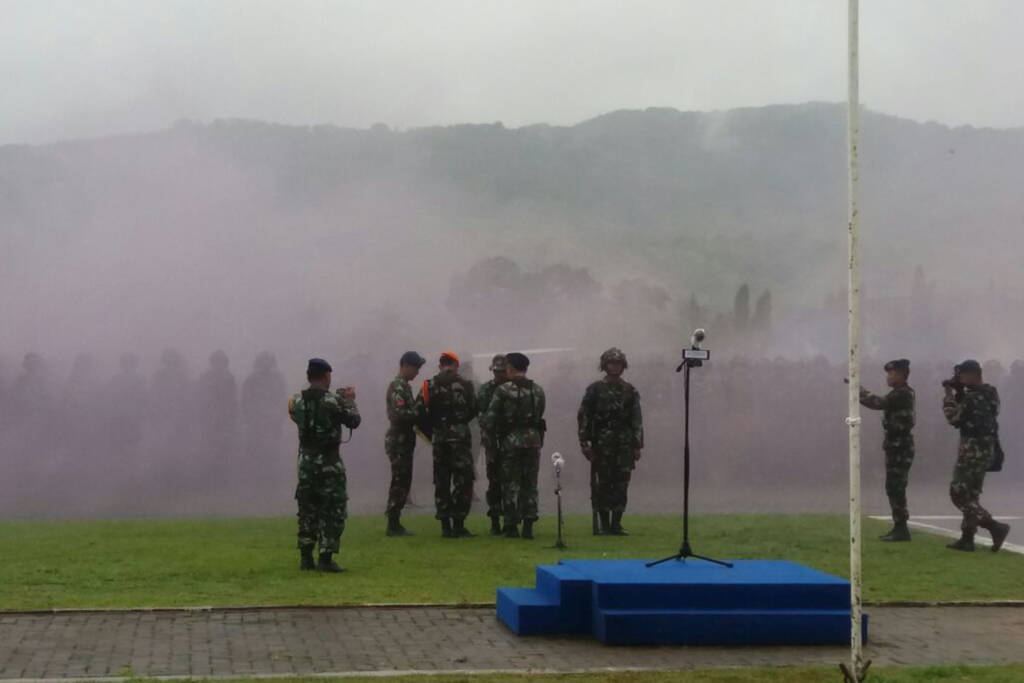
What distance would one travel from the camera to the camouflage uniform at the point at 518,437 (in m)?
17.5

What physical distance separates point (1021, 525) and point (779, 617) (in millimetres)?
10420

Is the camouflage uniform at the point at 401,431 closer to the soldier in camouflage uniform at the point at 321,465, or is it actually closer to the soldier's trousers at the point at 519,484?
the soldier's trousers at the point at 519,484

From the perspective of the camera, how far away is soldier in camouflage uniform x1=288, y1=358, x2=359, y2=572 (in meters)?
13.9

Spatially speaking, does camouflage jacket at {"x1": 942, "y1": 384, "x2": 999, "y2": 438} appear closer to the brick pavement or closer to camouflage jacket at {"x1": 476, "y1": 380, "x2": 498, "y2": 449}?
camouflage jacket at {"x1": 476, "y1": 380, "x2": 498, "y2": 449}

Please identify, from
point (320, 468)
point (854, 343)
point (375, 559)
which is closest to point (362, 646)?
point (320, 468)

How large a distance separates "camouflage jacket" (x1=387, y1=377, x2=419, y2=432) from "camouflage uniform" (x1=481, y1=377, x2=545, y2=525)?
2.99ft

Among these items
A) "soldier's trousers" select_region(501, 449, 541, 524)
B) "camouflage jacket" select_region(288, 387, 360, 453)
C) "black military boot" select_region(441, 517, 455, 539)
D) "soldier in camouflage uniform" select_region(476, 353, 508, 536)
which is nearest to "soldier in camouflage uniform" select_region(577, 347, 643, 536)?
"soldier's trousers" select_region(501, 449, 541, 524)

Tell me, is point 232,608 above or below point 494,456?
below

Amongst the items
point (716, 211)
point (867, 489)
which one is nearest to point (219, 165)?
point (716, 211)

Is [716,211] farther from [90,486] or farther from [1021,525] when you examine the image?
[1021,525]

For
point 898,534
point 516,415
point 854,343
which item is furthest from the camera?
point 516,415

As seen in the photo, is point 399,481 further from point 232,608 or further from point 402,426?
point 232,608

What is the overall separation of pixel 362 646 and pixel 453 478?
297 inches

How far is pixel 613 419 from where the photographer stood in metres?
18.3
